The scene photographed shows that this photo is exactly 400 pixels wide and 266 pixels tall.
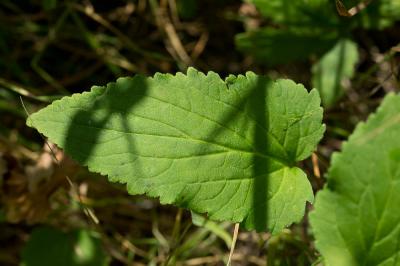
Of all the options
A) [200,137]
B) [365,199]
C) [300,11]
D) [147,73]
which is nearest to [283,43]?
[300,11]

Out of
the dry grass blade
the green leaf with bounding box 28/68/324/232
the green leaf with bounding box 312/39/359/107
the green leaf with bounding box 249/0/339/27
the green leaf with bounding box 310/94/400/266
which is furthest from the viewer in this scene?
the green leaf with bounding box 312/39/359/107

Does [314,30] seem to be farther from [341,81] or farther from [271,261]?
[271,261]

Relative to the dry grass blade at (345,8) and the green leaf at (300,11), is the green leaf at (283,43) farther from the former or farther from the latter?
the dry grass blade at (345,8)

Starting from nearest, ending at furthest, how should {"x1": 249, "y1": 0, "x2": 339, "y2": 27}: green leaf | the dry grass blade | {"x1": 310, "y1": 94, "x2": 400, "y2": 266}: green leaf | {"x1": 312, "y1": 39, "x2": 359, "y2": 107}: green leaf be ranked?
{"x1": 310, "y1": 94, "x2": 400, "y2": 266}: green leaf, the dry grass blade, {"x1": 249, "y1": 0, "x2": 339, "y2": 27}: green leaf, {"x1": 312, "y1": 39, "x2": 359, "y2": 107}: green leaf

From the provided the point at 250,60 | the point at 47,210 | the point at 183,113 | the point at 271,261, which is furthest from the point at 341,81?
the point at 47,210

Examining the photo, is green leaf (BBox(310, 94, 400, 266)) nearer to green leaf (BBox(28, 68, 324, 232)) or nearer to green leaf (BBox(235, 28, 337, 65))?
green leaf (BBox(28, 68, 324, 232))

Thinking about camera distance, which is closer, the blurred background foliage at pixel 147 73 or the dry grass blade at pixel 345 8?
the dry grass blade at pixel 345 8

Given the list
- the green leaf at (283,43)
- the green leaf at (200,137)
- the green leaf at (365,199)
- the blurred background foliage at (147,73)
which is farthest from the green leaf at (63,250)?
the green leaf at (365,199)

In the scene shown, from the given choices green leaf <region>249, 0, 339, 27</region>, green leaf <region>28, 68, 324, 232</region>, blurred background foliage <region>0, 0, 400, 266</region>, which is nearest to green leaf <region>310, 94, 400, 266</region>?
green leaf <region>28, 68, 324, 232</region>
